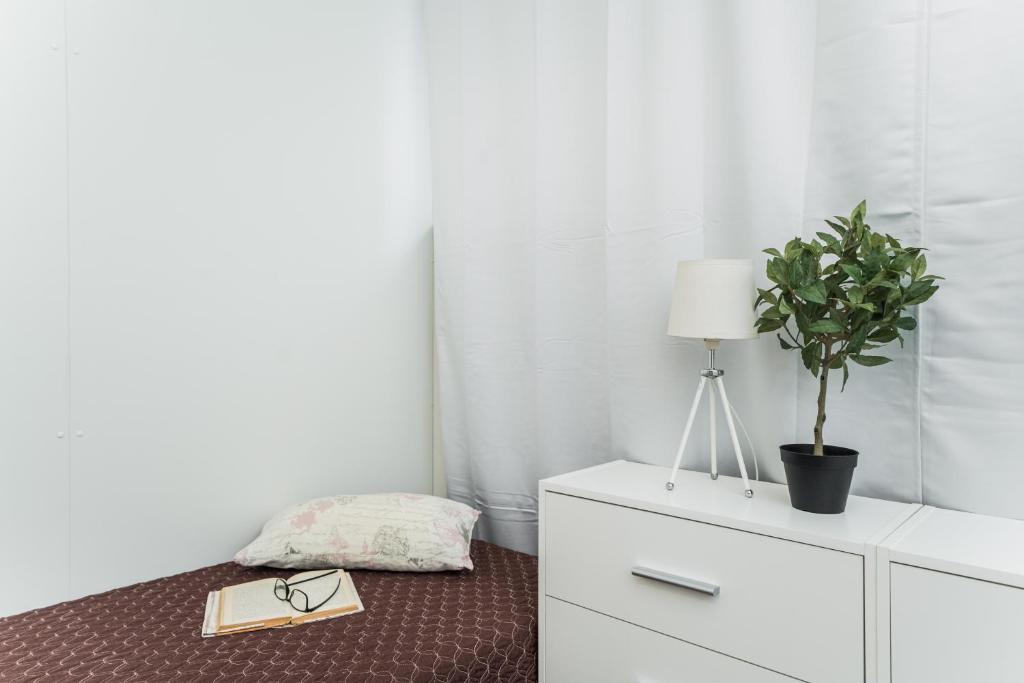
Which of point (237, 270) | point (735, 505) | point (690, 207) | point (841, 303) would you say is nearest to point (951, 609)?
point (735, 505)

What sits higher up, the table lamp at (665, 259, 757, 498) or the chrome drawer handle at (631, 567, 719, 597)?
the table lamp at (665, 259, 757, 498)

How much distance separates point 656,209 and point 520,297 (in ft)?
1.64

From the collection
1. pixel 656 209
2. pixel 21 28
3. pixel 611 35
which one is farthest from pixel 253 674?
pixel 611 35

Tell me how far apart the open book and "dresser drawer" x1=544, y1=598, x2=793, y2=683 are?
0.44 meters

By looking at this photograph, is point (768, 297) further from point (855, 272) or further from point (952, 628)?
point (952, 628)

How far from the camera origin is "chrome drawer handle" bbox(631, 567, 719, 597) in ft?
3.85

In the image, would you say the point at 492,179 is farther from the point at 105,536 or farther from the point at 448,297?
the point at 105,536

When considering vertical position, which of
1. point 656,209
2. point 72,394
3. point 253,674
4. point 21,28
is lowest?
point 253,674

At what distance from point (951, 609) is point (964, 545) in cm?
13

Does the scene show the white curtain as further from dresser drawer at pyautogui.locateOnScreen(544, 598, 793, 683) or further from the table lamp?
dresser drawer at pyautogui.locateOnScreen(544, 598, 793, 683)

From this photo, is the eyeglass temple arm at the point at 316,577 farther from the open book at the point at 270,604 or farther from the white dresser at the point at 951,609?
the white dresser at the point at 951,609

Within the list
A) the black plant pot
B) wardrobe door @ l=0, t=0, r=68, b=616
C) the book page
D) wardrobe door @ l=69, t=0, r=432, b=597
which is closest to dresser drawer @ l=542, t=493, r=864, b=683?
the black plant pot

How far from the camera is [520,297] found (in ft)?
6.39

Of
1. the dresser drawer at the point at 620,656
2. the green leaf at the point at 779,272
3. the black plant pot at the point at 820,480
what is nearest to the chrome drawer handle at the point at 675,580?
the dresser drawer at the point at 620,656
